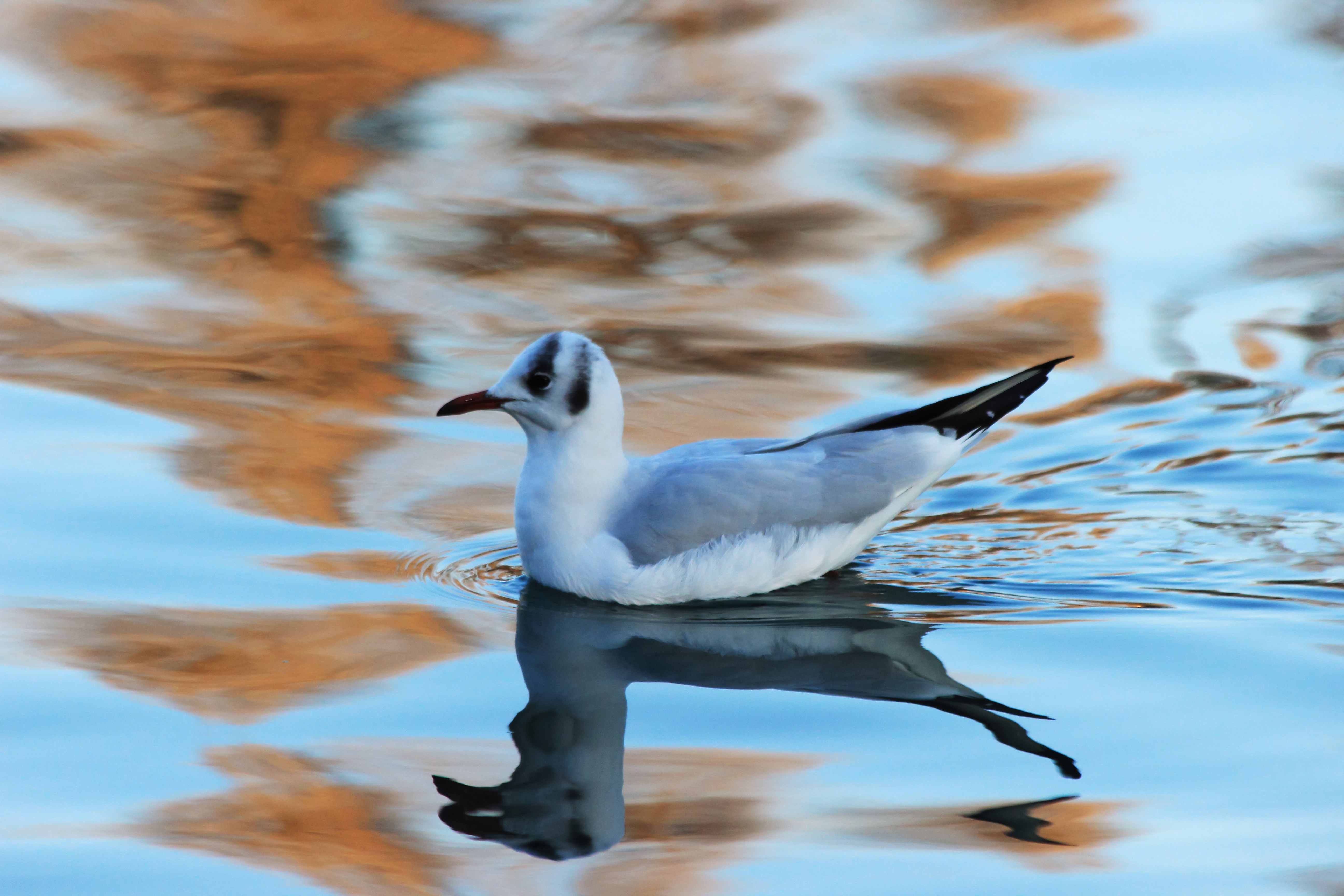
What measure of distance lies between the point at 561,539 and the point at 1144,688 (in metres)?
2.12

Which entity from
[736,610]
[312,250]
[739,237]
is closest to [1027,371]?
[736,610]

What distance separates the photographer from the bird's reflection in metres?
4.49

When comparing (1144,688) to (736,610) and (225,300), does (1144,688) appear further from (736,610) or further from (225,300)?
(225,300)

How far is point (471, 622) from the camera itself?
597cm

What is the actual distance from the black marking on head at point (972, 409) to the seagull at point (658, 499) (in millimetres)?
190

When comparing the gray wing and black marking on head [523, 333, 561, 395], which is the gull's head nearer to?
black marking on head [523, 333, 561, 395]

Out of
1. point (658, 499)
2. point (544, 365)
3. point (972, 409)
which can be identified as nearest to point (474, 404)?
point (544, 365)

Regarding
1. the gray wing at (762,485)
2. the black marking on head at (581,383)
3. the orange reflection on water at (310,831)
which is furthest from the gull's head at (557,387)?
the orange reflection on water at (310,831)

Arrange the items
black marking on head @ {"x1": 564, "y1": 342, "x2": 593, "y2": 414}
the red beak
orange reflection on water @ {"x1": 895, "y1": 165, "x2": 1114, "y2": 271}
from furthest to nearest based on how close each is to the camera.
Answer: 1. orange reflection on water @ {"x1": 895, "y1": 165, "x2": 1114, "y2": 271}
2. black marking on head @ {"x1": 564, "y1": 342, "x2": 593, "y2": 414}
3. the red beak

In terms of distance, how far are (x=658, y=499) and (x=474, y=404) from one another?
755mm

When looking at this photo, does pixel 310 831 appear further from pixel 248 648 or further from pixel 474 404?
pixel 474 404

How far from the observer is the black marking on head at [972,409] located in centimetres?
662

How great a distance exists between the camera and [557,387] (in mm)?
6234

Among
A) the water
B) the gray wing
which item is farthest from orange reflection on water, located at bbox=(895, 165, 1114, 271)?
the gray wing
